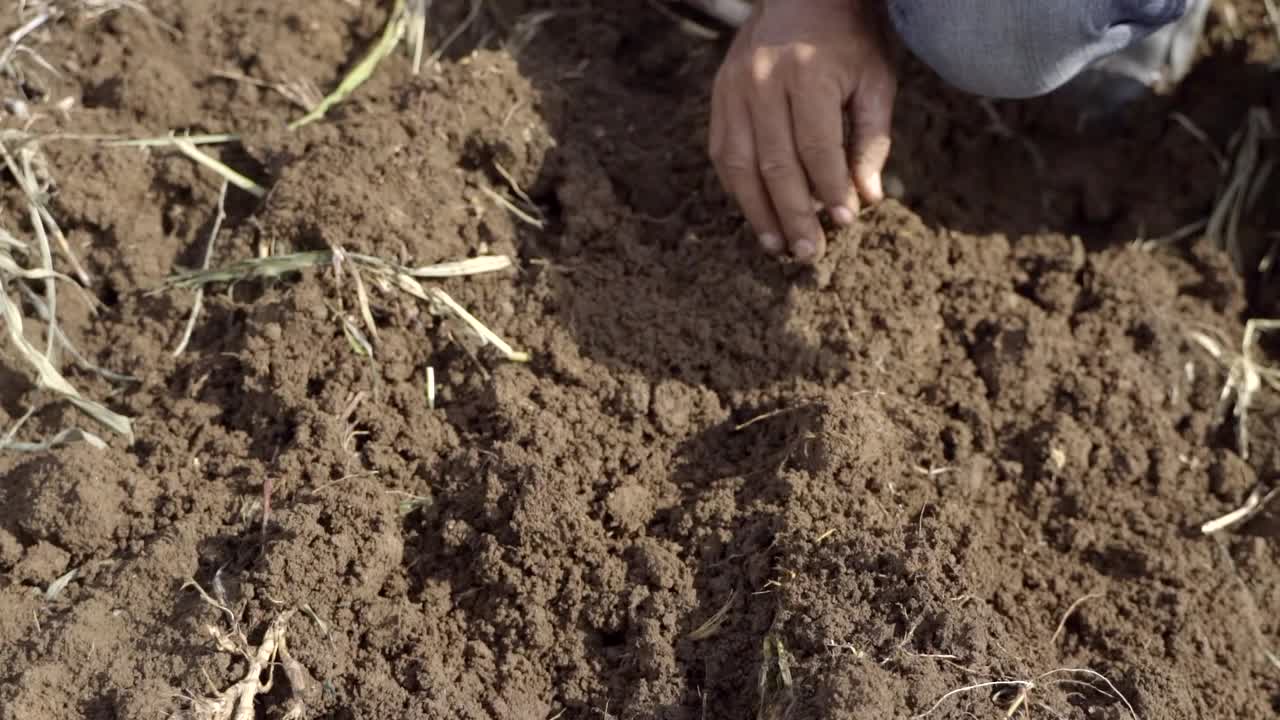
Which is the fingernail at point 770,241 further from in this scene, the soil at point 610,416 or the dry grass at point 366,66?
the dry grass at point 366,66

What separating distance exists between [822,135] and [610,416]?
0.50 metres

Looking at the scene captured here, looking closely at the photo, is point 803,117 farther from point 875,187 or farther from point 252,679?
point 252,679

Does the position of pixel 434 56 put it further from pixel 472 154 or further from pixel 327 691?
pixel 327 691

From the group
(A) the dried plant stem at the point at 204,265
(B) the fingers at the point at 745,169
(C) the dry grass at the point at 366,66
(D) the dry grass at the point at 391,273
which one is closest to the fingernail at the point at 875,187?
(B) the fingers at the point at 745,169

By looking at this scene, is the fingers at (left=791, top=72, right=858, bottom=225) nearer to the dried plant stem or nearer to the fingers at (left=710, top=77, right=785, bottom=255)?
the fingers at (left=710, top=77, right=785, bottom=255)

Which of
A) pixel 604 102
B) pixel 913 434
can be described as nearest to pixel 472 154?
pixel 604 102

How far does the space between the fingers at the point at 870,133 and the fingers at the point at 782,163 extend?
8 cm

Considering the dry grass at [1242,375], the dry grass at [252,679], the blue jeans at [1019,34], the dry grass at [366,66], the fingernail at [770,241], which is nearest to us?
the dry grass at [252,679]

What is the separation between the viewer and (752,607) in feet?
5.12

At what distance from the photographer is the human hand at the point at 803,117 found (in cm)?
175

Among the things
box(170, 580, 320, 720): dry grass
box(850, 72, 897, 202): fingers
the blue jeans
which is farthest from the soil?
the blue jeans

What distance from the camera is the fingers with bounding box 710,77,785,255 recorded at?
1804mm

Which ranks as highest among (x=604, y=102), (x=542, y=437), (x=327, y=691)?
(x=604, y=102)

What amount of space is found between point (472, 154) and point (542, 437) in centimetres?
53
